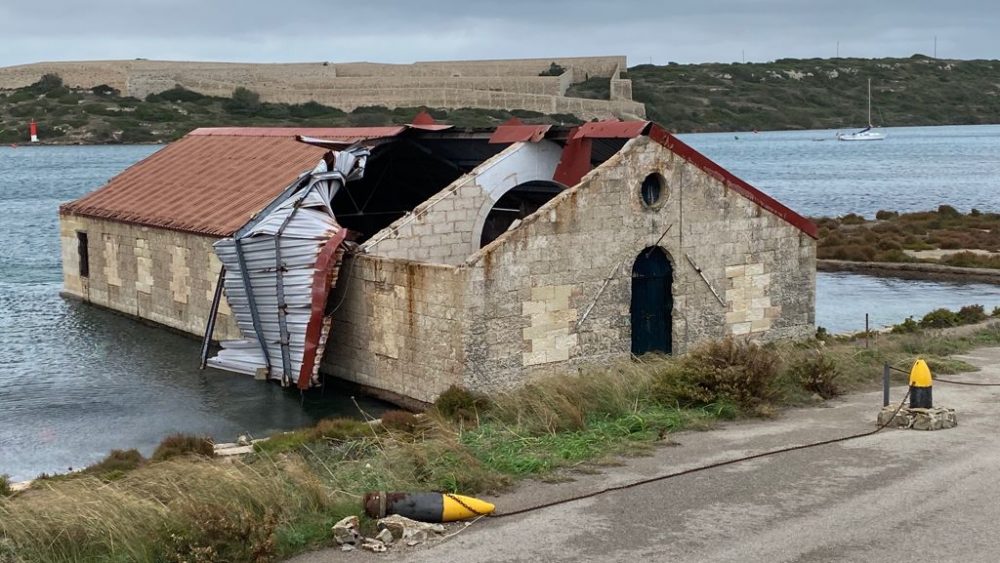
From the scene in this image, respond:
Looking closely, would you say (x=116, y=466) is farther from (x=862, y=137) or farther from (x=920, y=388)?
(x=862, y=137)

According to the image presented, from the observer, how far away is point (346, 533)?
9.16m

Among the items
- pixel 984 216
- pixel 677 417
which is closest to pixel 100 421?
pixel 677 417

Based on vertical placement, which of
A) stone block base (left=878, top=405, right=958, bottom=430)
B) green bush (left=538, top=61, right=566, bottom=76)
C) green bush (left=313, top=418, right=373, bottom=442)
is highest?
green bush (left=538, top=61, right=566, bottom=76)

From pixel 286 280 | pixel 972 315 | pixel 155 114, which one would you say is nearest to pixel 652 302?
pixel 286 280

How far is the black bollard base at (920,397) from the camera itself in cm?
1251

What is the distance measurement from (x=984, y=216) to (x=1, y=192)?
5715cm

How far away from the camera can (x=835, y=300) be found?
3150 centimetres

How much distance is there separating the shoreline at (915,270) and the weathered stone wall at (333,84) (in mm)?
80657

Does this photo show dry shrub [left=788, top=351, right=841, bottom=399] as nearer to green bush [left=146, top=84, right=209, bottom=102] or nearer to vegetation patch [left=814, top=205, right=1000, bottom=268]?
vegetation patch [left=814, top=205, right=1000, bottom=268]

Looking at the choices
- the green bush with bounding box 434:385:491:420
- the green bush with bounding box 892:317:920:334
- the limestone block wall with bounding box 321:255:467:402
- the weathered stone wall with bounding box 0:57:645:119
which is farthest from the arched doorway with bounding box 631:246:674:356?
the weathered stone wall with bounding box 0:57:645:119

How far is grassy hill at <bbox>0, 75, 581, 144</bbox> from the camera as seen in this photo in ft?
366

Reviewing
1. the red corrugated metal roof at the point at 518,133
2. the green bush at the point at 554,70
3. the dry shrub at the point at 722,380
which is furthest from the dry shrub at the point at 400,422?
the green bush at the point at 554,70

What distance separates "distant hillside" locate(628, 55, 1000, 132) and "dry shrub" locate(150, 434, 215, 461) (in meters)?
134

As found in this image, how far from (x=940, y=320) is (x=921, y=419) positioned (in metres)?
12.1
